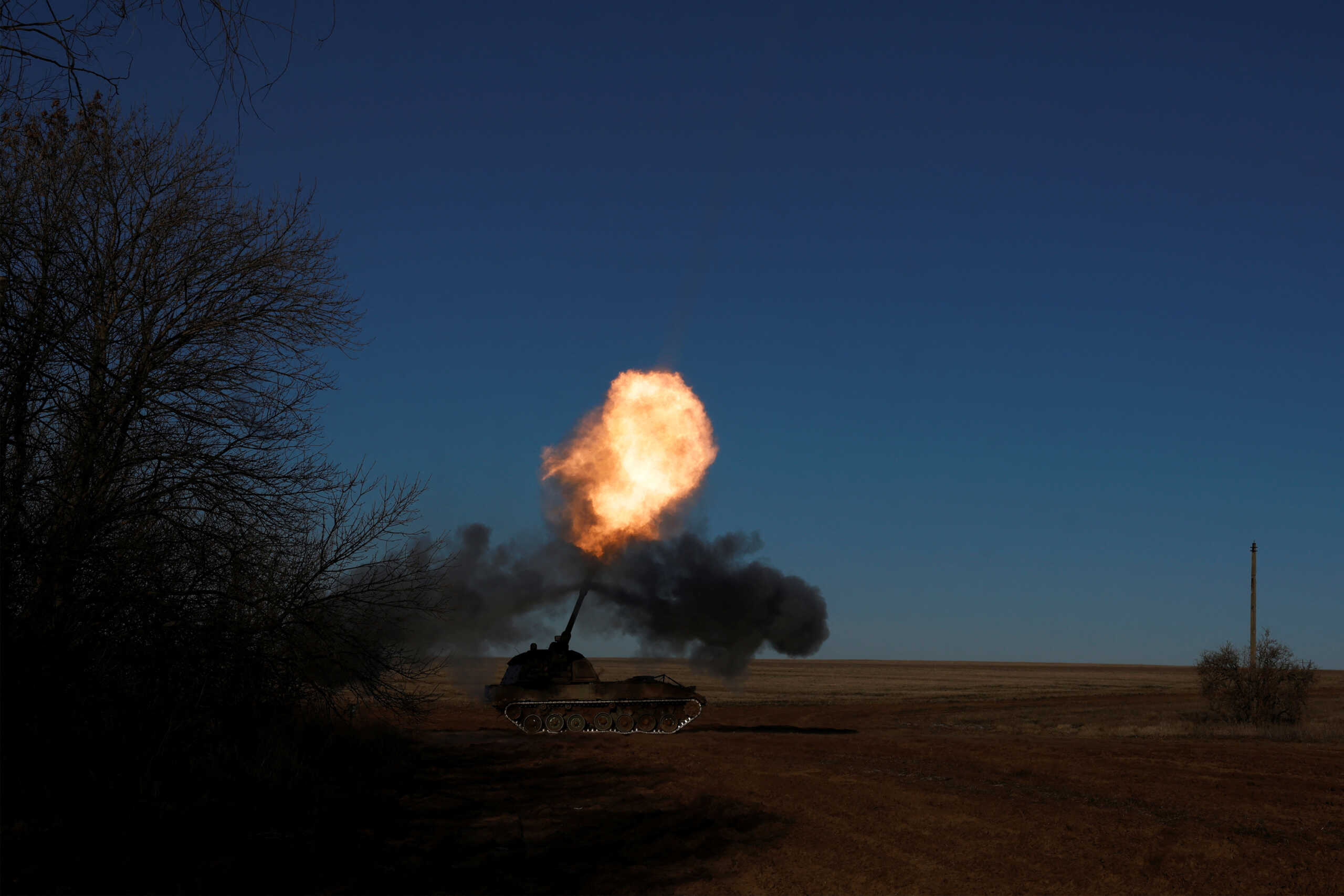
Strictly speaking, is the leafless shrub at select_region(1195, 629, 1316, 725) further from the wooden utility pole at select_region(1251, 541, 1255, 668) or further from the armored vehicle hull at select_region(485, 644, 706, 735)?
the armored vehicle hull at select_region(485, 644, 706, 735)

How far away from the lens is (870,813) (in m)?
15.5

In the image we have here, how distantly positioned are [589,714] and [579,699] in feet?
1.94

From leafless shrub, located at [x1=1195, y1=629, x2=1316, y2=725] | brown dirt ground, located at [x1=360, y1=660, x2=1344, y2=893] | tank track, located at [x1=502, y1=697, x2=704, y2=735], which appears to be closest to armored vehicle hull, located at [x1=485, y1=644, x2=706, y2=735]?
tank track, located at [x1=502, y1=697, x2=704, y2=735]

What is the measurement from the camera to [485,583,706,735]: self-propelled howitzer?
29.6 metres

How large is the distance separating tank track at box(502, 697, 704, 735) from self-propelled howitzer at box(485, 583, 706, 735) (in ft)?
0.05

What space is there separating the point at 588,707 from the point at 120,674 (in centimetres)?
2092

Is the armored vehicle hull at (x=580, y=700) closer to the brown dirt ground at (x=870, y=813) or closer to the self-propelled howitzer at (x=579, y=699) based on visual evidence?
the self-propelled howitzer at (x=579, y=699)

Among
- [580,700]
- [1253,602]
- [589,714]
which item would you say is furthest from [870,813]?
[1253,602]

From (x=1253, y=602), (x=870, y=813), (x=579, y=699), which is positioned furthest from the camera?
(x=1253, y=602)

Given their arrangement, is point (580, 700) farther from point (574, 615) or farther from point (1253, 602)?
point (1253, 602)

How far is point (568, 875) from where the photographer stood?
1073 centimetres

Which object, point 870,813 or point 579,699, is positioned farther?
point 579,699

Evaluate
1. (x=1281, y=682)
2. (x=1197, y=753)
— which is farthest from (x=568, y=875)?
(x=1281, y=682)

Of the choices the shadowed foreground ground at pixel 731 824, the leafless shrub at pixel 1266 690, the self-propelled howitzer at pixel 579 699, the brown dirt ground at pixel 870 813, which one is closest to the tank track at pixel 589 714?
the self-propelled howitzer at pixel 579 699
